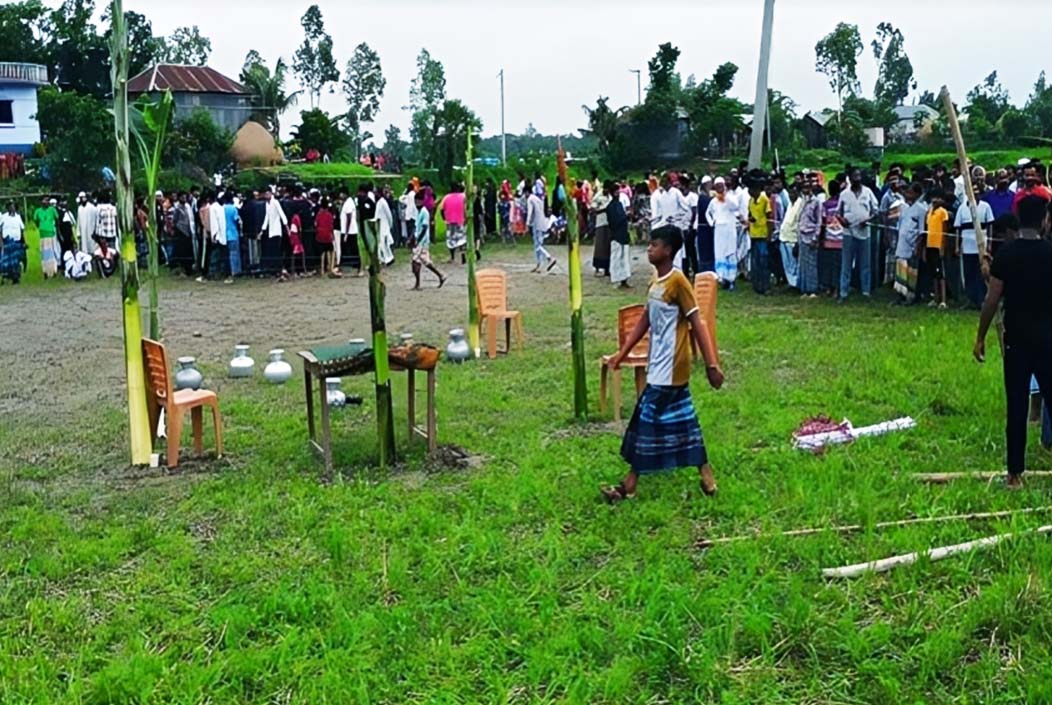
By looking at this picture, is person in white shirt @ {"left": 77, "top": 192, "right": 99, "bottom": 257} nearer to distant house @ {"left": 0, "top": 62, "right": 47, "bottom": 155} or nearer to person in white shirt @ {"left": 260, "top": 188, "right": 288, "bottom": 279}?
person in white shirt @ {"left": 260, "top": 188, "right": 288, "bottom": 279}

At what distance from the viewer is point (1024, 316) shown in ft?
21.3

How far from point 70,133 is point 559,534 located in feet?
128

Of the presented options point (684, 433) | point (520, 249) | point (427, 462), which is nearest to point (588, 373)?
point (427, 462)

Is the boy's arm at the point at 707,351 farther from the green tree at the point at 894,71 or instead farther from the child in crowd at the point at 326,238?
the green tree at the point at 894,71

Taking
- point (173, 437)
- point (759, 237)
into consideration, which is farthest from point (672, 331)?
point (759, 237)

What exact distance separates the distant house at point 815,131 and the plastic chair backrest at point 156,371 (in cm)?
4346

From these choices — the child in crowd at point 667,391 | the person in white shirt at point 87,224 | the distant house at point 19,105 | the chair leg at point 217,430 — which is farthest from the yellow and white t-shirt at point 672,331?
the distant house at point 19,105

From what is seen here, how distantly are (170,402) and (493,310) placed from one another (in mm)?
4997

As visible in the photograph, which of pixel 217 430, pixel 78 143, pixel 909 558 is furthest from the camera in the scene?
pixel 78 143

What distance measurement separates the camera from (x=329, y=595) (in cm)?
539

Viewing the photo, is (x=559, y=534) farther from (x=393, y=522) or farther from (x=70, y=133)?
(x=70, y=133)

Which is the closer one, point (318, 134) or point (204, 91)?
point (318, 134)

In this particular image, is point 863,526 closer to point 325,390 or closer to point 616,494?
point 616,494

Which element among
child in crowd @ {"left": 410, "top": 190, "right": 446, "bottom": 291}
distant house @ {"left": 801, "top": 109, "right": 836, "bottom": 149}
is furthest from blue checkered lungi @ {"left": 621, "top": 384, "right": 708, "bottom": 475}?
distant house @ {"left": 801, "top": 109, "right": 836, "bottom": 149}
